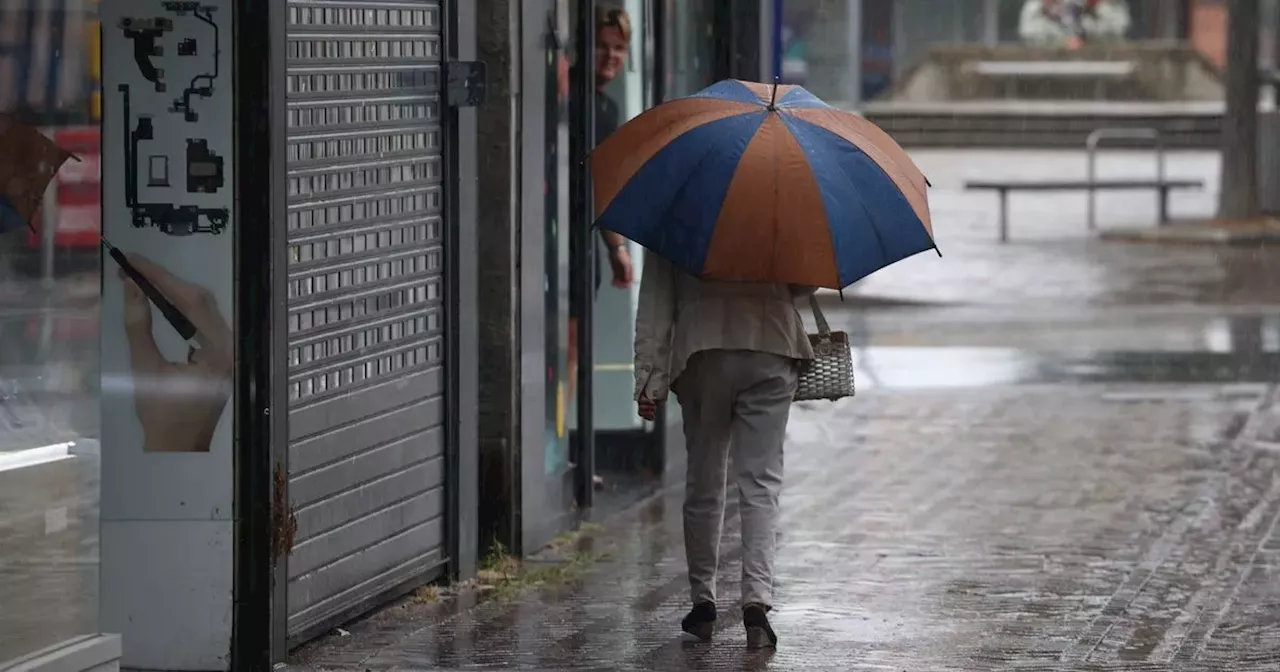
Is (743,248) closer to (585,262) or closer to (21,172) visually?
(21,172)

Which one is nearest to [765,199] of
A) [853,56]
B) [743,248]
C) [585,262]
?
[743,248]

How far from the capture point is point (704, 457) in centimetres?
699

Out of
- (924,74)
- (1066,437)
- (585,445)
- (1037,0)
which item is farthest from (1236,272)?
(1037,0)

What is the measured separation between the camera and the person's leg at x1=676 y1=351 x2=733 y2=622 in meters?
6.89

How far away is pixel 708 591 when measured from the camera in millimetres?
7094

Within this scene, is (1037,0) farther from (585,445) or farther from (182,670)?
(182,670)

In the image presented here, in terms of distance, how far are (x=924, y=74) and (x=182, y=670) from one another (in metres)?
39.0

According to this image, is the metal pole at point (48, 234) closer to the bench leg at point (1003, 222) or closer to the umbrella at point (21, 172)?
the umbrella at point (21, 172)

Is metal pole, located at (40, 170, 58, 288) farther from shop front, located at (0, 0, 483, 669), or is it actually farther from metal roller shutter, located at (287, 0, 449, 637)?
metal roller shutter, located at (287, 0, 449, 637)

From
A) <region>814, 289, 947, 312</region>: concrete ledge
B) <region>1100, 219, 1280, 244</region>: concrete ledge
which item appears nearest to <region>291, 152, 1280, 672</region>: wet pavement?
<region>814, 289, 947, 312</region>: concrete ledge

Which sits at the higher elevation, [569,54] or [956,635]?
[569,54]

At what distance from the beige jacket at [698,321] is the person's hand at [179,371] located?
1225 mm

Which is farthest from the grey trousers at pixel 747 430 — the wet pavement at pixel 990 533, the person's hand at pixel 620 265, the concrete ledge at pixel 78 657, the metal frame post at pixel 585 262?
the person's hand at pixel 620 265

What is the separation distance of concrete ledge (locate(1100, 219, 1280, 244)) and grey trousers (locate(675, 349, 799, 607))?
60.3 ft
